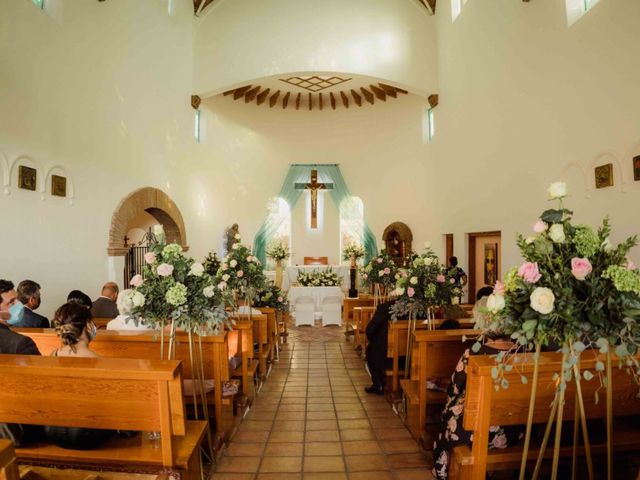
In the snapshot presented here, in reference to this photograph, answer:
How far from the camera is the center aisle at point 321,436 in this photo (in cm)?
304

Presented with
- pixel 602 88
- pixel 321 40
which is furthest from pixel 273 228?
pixel 602 88

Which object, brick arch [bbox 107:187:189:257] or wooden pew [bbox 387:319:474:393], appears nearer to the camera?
wooden pew [bbox 387:319:474:393]

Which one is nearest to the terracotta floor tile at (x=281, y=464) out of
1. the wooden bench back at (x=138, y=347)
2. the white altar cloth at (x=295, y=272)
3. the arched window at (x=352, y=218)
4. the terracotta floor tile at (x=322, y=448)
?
the terracotta floor tile at (x=322, y=448)

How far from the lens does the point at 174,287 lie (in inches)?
108

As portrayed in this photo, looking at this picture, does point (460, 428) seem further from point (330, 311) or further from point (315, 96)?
point (315, 96)

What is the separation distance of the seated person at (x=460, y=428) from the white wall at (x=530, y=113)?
2.80m

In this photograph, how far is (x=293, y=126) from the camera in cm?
1278

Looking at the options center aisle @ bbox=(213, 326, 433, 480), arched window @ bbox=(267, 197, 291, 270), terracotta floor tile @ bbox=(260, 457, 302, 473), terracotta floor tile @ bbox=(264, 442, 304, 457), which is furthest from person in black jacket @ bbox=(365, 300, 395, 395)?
arched window @ bbox=(267, 197, 291, 270)

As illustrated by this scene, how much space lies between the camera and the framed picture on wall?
7551 millimetres

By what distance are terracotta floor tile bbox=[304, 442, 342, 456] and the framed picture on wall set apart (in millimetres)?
5040

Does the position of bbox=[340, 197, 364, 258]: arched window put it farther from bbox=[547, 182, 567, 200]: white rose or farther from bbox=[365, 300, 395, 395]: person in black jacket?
bbox=[547, 182, 567, 200]: white rose

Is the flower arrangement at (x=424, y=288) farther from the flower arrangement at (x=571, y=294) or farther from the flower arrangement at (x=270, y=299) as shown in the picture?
the flower arrangement at (x=270, y=299)

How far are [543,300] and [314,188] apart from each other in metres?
10.8

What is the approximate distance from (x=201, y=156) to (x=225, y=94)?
2.33 meters
